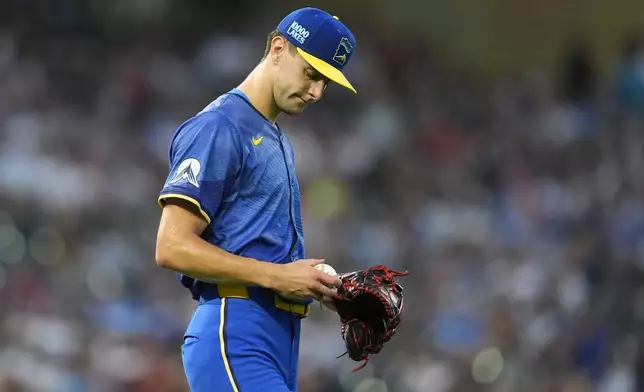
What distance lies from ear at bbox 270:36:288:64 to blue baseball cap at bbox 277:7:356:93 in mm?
24

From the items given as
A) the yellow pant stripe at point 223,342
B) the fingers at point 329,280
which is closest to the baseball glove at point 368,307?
the fingers at point 329,280

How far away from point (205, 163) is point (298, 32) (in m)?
0.63

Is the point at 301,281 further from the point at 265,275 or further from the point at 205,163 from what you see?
the point at 205,163

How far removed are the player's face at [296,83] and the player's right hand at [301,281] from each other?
585 mm

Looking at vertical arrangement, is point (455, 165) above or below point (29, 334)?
above

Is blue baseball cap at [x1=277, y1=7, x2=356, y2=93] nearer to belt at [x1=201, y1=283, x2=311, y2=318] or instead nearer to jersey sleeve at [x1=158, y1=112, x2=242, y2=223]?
jersey sleeve at [x1=158, y1=112, x2=242, y2=223]

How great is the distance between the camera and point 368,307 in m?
4.25

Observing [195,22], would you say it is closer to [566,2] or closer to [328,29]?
[566,2]

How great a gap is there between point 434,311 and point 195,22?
545 cm

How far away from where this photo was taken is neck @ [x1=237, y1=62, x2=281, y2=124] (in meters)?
4.19

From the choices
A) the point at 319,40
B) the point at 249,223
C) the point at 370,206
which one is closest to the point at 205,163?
the point at 249,223

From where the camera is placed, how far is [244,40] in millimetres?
13023

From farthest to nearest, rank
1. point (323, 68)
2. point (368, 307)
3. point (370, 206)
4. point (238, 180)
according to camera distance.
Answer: point (370, 206) < point (368, 307) < point (323, 68) < point (238, 180)

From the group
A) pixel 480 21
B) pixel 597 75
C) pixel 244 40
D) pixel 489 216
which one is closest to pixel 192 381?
pixel 489 216
